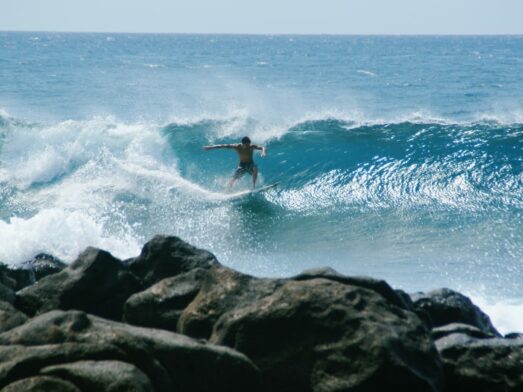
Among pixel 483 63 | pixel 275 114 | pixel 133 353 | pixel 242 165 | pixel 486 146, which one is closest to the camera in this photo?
pixel 133 353

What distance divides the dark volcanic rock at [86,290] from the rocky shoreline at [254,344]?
0.61m

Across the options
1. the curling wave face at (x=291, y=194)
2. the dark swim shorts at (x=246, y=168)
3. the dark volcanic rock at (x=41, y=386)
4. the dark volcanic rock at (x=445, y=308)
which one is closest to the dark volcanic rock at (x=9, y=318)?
the dark volcanic rock at (x=41, y=386)

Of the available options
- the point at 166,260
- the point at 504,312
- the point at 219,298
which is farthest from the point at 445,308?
the point at 504,312

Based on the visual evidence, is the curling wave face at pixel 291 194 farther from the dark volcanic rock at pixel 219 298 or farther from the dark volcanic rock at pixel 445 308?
the dark volcanic rock at pixel 219 298

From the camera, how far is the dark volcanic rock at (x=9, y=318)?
605cm

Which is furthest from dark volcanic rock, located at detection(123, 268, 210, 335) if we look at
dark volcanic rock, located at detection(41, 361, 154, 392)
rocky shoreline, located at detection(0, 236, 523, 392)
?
dark volcanic rock, located at detection(41, 361, 154, 392)

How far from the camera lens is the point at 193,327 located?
6.21 meters

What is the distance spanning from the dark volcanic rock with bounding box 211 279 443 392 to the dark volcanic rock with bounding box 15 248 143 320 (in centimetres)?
171

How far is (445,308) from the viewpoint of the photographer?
754 cm

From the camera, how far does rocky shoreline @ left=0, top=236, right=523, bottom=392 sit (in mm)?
5066

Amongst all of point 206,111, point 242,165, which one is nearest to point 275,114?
point 206,111

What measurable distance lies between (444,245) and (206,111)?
17.5m

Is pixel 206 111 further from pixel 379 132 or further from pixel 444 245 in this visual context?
pixel 444 245

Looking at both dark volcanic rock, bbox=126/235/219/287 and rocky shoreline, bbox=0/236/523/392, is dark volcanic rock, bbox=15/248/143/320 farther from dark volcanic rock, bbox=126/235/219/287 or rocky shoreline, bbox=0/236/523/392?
rocky shoreline, bbox=0/236/523/392
